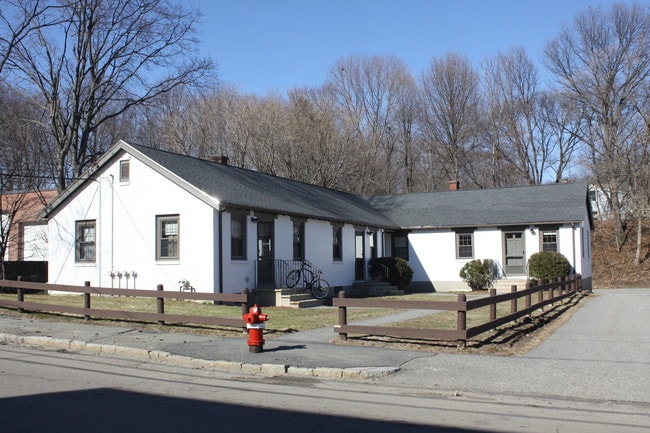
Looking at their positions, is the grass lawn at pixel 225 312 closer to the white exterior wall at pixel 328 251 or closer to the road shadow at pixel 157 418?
the white exterior wall at pixel 328 251

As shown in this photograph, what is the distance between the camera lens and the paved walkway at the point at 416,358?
9398 millimetres

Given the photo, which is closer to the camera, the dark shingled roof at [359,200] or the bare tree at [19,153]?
the dark shingled roof at [359,200]

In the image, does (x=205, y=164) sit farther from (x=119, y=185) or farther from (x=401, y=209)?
(x=401, y=209)

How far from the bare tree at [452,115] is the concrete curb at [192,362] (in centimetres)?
4352

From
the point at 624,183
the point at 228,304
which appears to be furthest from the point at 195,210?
the point at 624,183

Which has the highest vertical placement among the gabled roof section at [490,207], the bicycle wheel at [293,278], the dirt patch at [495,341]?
the gabled roof section at [490,207]

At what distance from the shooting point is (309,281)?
2516cm

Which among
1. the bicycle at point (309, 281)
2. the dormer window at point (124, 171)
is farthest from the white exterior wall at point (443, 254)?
the dormer window at point (124, 171)

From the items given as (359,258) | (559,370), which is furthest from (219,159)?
(559,370)

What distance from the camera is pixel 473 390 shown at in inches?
355

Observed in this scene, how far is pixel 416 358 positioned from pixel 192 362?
404cm

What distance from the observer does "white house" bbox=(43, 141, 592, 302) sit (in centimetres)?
2147

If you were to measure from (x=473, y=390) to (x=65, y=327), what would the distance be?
400 inches

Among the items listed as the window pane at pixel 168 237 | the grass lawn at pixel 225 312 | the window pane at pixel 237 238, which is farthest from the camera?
the window pane at pixel 168 237
